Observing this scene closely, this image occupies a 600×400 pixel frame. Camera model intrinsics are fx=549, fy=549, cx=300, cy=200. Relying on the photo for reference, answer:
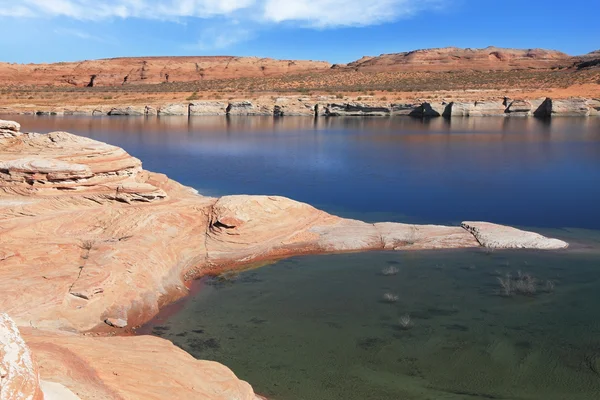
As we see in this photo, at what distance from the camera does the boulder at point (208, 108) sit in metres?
55.6

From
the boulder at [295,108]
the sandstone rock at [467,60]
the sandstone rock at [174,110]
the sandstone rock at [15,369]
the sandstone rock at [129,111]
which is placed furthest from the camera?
the sandstone rock at [467,60]

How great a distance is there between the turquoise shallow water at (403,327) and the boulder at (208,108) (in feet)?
149

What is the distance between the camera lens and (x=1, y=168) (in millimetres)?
12266

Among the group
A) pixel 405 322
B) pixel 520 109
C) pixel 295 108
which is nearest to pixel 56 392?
pixel 405 322

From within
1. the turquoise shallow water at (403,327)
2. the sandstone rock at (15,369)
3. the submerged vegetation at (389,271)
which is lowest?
the turquoise shallow water at (403,327)

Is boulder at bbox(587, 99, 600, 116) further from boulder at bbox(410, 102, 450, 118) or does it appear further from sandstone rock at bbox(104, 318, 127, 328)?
sandstone rock at bbox(104, 318, 127, 328)

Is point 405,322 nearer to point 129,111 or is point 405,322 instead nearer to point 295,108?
point 295,108

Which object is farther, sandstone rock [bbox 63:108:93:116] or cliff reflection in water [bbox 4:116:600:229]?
sandstone rock [bbox 63:108:93:116]

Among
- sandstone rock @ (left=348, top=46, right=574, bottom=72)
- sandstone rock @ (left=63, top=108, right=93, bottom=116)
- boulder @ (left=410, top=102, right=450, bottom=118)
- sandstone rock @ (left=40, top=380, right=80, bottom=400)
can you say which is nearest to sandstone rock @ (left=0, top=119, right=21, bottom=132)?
sandstone rock @ (left=40, top=380, right=80, bottom=400)

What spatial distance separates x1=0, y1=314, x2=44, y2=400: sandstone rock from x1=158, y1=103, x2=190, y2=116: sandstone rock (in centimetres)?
5293

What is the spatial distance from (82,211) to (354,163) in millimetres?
15109

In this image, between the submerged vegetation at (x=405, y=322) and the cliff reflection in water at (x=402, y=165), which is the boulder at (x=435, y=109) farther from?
the submerged vegetation at (x=405, y=322)

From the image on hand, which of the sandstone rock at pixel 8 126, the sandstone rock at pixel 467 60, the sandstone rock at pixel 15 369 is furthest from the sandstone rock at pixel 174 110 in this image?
the sandstone rock at pixel 15 369

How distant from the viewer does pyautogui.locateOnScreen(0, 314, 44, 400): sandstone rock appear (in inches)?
145
